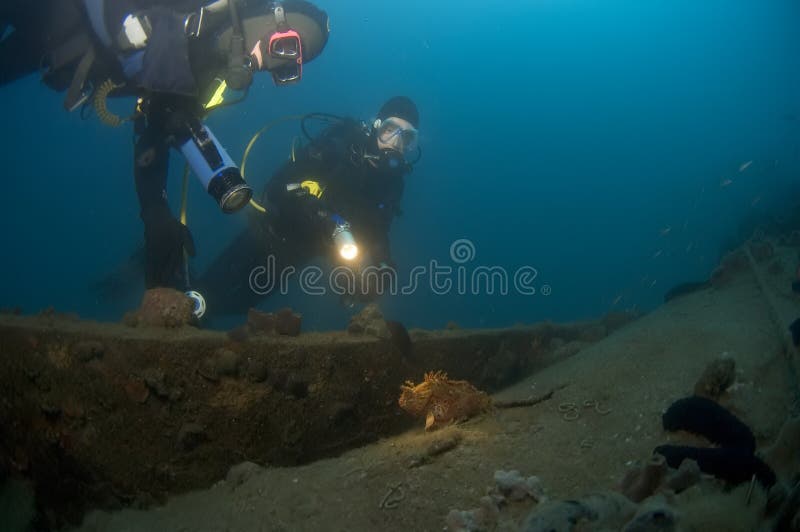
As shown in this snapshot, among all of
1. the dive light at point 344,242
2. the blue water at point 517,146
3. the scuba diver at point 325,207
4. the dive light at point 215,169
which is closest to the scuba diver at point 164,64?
the dive light at point 215,169

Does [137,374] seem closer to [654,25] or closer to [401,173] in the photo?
[401,173]

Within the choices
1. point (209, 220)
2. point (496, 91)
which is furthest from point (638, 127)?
point (209, 220)

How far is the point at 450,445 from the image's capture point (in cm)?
312

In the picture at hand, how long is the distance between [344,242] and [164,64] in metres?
2.88

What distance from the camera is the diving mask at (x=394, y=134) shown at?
820 centimetres

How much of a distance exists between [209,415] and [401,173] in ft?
18.3

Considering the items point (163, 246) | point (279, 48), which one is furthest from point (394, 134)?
point (163, 246)

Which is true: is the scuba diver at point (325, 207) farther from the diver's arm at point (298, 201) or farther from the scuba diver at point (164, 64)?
the scuba diver at point (164, 64)

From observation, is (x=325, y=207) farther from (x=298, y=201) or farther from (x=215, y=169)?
(x=215, y=169)

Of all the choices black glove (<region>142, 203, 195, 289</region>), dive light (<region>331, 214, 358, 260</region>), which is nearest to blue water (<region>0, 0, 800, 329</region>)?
dive light (<region>331, 214, 358, 260</region>)

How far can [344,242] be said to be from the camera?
5.62 metres

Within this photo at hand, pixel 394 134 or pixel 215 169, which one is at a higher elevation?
pixel 394 134

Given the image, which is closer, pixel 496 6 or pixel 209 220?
pixel 209 220

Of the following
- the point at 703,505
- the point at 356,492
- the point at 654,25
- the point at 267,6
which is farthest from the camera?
the point at 654,25
